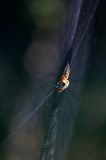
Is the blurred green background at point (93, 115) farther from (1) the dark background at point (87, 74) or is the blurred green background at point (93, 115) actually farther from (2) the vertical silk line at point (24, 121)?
(2) the vertical silk line at point (24, 121)

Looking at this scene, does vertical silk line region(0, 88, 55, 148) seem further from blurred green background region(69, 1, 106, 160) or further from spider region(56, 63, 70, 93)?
blurred green background region(69, 1, 106, 160)

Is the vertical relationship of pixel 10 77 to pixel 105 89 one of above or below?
above

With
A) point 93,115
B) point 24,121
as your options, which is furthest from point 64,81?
point 93,115

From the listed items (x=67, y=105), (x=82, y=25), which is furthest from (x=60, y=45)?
(x=67, y=105)

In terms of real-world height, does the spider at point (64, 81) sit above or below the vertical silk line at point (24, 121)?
above

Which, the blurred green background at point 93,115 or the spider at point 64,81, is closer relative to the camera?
the spider at point 64,81

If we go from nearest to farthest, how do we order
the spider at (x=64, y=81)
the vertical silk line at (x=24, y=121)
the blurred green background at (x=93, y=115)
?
the spider at (x=64, y=81) < the vertical silk line at (x=24, y=121) < the blurred green background at (x=93, y=115)

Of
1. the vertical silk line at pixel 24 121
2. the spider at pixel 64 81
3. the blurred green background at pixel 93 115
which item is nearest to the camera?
the spider at pixel 64 81

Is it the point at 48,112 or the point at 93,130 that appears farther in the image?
the point at 93,130

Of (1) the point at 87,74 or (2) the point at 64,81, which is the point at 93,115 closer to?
(1) the point at 87,74

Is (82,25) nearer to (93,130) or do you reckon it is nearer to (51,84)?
(51,84)

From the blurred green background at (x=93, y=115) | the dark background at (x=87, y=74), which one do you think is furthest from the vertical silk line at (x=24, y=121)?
the blurred green background at (x=93, y=115)
